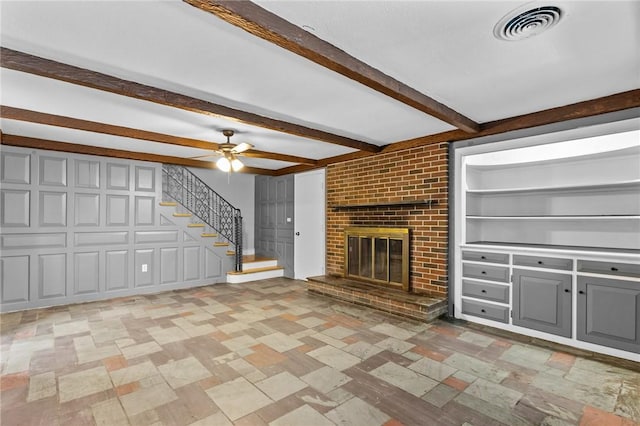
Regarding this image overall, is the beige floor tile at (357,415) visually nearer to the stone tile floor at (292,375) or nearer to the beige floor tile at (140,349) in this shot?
the stone tile floor at (292,375)

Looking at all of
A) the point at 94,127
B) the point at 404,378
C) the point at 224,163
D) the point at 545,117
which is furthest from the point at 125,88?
the point at 545,117

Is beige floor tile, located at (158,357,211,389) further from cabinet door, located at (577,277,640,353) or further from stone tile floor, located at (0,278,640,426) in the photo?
cabinet door, located at (577,277,640,353)

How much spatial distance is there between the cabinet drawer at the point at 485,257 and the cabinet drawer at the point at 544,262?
115 millimetres

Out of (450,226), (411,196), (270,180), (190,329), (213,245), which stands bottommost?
(190,329)

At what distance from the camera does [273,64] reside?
2.29m

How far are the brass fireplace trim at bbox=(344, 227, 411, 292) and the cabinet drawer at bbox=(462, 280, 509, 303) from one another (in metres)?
0.77

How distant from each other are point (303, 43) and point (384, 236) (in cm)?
336

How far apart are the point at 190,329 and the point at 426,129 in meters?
3.74

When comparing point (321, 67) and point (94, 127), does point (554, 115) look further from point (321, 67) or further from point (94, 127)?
point (94, 127)

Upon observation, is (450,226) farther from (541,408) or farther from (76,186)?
(76,186)

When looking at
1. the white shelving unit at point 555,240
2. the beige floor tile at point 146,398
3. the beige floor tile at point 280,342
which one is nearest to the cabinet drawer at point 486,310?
the white shelving unit at point 555,240

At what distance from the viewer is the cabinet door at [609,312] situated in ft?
9.11

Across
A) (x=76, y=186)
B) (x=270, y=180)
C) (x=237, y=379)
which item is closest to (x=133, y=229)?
(x=76, y=186)

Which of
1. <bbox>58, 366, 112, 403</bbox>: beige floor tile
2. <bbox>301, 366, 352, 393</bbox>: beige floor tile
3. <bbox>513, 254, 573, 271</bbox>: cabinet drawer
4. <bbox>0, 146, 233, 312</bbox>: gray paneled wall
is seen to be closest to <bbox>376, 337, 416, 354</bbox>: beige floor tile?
<bbox>301, 366, 352, 393</bbox>: beige floor tile
